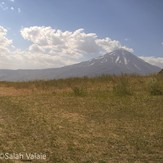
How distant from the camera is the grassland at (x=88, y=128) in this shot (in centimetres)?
745

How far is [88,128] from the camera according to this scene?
Result: 10.2 metres

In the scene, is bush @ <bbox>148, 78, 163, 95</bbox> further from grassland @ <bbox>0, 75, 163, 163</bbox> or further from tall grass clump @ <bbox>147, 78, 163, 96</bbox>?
grassland @ <bbox>0, 75, 163, 163</bbox>

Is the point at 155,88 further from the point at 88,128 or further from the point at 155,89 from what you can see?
the point at 88,128

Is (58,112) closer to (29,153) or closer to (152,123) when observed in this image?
(152,123)

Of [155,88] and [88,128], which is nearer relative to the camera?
[88,128]

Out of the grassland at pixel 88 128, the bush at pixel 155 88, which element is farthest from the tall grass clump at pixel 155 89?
the grassland at pixel 88 128

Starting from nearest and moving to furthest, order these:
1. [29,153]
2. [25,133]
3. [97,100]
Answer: [29,153]
[25,133]
[97,100]

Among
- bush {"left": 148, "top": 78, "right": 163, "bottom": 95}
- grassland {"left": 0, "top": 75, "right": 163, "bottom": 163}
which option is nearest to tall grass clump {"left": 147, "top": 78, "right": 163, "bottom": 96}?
bush {"left": 148, "top": 78, "right": 163, "bottom": 95}

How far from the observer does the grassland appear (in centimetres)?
745

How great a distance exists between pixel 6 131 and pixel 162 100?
981 cm

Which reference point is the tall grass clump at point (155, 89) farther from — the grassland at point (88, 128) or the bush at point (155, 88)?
the grassland at point (88, 128)

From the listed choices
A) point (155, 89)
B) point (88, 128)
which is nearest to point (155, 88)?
point (155, 89)

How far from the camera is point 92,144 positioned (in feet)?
27.3

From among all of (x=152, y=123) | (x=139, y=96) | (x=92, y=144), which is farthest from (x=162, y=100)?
(x=92, y=144)
